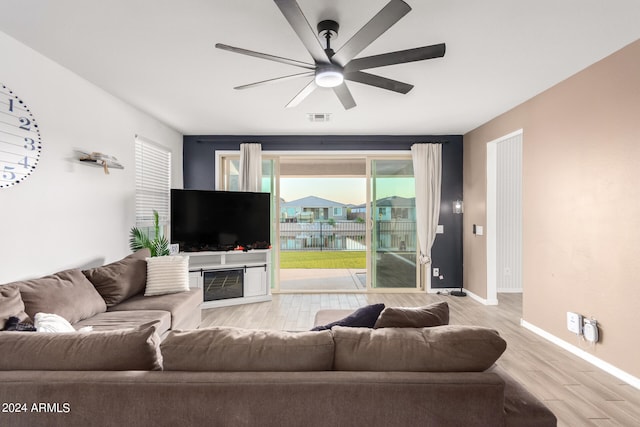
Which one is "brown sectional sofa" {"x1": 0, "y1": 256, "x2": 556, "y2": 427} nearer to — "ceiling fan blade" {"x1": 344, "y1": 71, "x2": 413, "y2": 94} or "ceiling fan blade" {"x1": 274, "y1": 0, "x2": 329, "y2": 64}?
"ceiling fan blade" {"x1": 274, "y1": 0, "x2": 329, "y2": 64}

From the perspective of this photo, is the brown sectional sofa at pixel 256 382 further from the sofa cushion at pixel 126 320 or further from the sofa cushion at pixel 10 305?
the sofa cushion at pixel 126 320

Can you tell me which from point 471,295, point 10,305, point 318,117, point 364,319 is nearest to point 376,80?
point 364,319

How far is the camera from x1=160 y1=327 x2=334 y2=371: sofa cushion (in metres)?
1.24

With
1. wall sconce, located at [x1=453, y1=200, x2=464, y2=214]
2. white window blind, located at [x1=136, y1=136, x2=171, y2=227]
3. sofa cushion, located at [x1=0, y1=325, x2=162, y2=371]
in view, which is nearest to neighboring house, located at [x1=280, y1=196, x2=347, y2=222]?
wall sconce, located at [x1=453, y1=200, x2=464, y2=214]

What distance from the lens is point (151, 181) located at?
4.38m

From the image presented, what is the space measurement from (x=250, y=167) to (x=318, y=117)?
59.9 inches

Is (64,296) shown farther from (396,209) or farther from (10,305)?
(396,209)

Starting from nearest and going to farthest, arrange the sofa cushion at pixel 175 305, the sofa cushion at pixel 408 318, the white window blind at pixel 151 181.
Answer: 1. the sofa cushion at pixel 408 318
2. the sofa cushion at pixel 175 305
3. the white window blind at pixel 151 181

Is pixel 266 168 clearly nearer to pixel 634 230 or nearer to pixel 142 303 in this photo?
pixel 142 303

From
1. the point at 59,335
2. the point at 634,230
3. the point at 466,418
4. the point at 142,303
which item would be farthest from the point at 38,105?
the point at 634,230

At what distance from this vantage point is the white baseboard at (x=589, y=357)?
2.41 meters

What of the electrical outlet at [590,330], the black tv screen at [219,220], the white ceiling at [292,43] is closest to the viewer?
the white ceiling at [292,43]

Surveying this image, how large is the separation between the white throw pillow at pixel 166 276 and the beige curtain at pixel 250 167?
6.51 ft

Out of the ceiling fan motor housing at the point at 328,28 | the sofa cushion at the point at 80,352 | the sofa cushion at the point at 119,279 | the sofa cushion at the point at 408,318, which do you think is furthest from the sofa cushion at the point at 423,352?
the sofa cushion at the point at 119,279
